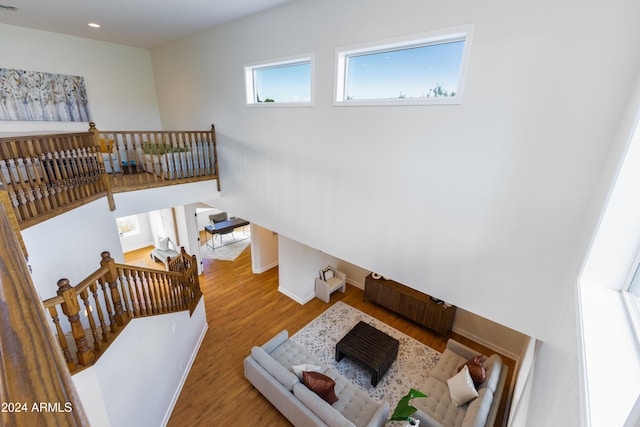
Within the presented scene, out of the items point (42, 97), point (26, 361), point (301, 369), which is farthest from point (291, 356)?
point (42, 97)

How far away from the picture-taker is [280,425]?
3.91 meters

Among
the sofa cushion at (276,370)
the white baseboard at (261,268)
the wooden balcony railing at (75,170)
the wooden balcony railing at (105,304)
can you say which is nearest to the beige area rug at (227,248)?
the white baseboard at (261,268)

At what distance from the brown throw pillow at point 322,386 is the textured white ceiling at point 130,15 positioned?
16.1ft

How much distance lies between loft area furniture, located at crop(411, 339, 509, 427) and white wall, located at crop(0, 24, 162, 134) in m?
7.55

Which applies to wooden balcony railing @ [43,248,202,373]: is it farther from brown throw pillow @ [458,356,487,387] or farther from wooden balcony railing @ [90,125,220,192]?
brown throw pillow @ [458,356,487,387]

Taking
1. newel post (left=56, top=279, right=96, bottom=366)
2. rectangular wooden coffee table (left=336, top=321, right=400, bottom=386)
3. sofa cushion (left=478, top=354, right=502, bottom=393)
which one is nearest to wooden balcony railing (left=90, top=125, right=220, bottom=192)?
newel post (left=56, top=279, right=96, bottom=366)

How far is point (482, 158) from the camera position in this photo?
8.05 feet

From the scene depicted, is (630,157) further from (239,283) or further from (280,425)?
(239,283)

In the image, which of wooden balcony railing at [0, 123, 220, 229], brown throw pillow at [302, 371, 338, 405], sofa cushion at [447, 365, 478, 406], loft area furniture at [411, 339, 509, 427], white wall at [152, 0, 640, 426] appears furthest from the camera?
brown throw pillow at [302, 371, 338, 405]

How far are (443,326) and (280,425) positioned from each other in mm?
3502

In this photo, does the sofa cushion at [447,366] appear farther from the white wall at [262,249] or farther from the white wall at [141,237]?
the white wall at [141,237]

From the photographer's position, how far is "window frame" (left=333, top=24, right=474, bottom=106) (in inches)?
95.4

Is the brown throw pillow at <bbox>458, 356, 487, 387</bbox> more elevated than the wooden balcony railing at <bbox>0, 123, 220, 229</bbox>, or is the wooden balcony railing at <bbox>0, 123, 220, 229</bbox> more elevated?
the wooden balcony railing at <bbox>0, 123, 220, 229</bbox>

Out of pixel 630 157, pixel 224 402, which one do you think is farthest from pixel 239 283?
pixel 630 157
